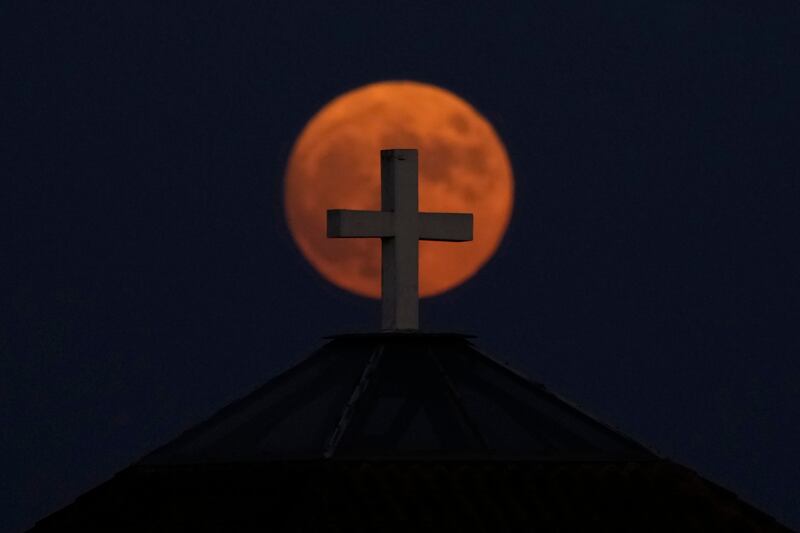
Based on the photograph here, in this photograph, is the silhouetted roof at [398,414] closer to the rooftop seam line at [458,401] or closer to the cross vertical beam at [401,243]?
the rooftop seam line at [458,401]

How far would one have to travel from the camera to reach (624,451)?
28.6 meters

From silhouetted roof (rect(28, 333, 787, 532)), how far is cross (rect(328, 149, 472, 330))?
0.76 m

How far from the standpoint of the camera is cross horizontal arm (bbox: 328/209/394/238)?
98.7 ft

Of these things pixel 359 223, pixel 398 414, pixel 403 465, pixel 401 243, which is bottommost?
pixel 403 465

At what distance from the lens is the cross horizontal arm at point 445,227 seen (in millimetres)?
30938

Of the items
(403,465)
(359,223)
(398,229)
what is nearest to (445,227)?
(398,229)

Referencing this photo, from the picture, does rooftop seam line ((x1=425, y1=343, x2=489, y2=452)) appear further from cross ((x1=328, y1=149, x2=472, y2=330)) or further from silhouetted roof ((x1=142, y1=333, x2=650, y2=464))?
cross ((x1=328, y1=149, x2=472, y2=330))

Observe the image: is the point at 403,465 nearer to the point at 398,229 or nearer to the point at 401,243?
the point at 401,243

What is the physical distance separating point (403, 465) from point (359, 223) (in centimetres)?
417

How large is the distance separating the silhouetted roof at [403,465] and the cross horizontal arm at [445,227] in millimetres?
1690

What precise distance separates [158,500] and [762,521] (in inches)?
255

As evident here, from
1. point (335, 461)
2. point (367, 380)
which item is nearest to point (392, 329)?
point (367, 380)

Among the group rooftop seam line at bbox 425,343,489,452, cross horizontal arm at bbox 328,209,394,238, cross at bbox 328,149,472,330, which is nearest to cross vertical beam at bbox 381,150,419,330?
cross at bbox 328,149,472,330

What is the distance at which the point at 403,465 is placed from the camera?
27000 millimetres
